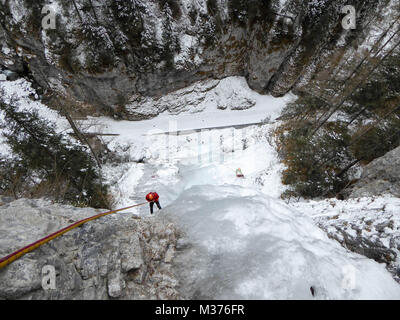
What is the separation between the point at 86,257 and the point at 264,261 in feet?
13.2

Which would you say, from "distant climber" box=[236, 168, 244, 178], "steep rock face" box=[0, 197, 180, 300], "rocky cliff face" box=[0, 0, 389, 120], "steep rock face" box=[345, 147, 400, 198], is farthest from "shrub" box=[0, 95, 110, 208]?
"steep rock face" box=[345, 147, 400, 198]

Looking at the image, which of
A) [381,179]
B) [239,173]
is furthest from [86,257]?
[381,179]

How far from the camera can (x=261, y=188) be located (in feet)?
39.8

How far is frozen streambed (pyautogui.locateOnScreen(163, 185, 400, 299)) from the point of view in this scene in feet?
13.2

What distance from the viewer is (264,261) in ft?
14.7

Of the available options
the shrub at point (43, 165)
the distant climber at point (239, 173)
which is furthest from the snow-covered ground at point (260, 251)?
the shrub at point (43, 165)

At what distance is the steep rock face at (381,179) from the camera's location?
7.39 metres

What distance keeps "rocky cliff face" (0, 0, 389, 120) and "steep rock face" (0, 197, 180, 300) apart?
19.1 metres

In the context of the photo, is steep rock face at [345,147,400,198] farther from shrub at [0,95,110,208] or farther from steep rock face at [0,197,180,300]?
shrub at [0,95,110,208]

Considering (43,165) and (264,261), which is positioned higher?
(264,261)

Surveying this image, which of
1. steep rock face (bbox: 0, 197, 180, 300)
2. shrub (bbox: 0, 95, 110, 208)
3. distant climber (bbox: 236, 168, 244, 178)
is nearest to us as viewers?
steep rock face (bbox: 0, 197, 180, 300)

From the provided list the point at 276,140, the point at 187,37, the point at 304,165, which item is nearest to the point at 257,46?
the point at 187,37

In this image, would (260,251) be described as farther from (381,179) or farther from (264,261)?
(381,179)

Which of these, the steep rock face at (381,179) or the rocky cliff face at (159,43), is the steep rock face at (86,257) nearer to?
the steep rock face at (381,179)
